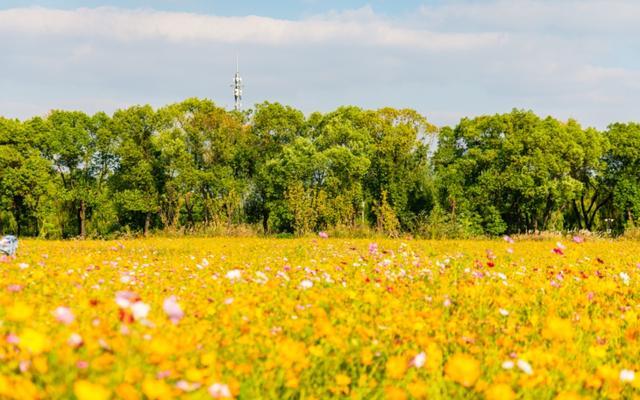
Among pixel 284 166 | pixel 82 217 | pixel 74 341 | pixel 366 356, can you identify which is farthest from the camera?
pixel 82 217

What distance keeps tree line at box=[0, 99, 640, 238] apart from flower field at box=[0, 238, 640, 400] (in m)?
27.1

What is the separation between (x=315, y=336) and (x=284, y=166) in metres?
30.4

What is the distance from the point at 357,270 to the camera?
6348 millimetres

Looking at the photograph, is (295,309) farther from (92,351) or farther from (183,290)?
(92,351)

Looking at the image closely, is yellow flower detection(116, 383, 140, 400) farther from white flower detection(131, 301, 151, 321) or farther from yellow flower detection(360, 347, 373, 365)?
yellow flower detection(360, 347, 373, 365)

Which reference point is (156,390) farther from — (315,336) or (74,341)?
(315,336)

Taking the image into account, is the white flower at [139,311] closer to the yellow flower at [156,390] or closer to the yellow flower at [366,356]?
the yellow flower at [156,390]

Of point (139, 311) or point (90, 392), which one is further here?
point (139, 311)

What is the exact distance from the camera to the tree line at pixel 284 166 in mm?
34062

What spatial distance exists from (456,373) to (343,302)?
6.68ft

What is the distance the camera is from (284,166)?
33.4 m

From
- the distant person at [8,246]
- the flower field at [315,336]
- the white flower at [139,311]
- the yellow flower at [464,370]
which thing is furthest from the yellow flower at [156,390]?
the distant person at [8,246]

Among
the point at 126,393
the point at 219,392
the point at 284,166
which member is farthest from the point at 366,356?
the point at 284,166

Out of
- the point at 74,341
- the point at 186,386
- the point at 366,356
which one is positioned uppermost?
the point at 74,341
